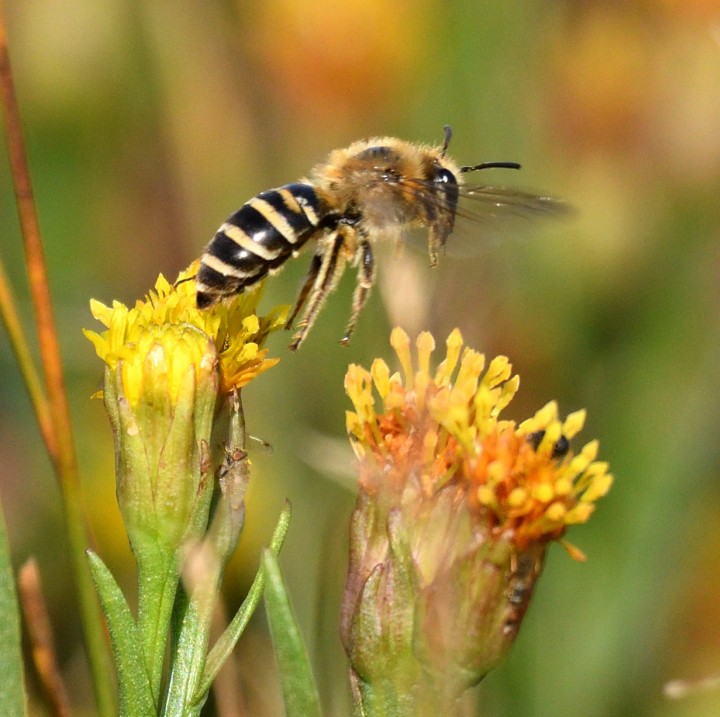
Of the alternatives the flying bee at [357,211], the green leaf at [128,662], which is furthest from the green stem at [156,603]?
the flying bee at [357,211]

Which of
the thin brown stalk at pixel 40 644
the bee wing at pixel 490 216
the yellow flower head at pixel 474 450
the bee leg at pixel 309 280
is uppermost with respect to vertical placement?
the bee wing at pixel 490 216

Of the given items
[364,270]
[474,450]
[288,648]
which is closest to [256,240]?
[364,270]

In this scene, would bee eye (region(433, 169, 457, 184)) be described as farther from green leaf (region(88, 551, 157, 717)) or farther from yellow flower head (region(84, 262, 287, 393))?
green leaf (region(88, 551, 157, 717))

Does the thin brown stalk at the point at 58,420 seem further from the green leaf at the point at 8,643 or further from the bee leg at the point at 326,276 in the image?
the bee leg at the point at 326,276

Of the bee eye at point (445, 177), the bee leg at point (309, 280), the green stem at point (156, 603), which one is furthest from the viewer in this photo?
the bee eye at point (445, 177)

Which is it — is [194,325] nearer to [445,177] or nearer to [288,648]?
[288,648]

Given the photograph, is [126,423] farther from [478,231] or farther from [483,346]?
[483,346]

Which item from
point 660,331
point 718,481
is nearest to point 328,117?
point 660,331
